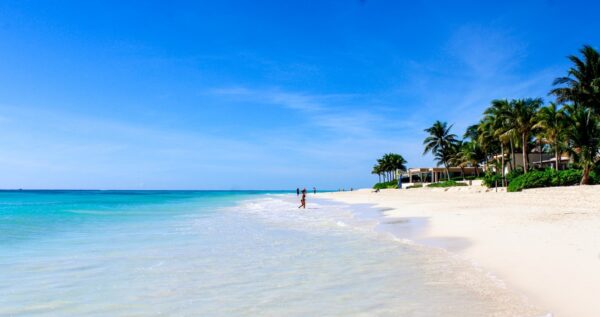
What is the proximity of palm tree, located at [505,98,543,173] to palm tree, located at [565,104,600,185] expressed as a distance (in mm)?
7333

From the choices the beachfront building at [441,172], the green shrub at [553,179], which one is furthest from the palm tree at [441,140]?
the green shrub at [553,179]

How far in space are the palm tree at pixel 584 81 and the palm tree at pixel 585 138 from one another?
92cm

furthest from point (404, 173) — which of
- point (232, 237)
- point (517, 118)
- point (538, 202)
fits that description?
point (232, 237)

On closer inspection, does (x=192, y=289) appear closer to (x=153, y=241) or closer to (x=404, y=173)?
(x=153, y=241)

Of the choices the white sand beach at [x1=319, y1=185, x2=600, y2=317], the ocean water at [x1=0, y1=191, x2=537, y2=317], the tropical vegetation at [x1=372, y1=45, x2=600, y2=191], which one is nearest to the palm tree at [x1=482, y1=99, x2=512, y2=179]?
the tropical vegetation at [x1=372, y1=45, x2=600, y2=191]

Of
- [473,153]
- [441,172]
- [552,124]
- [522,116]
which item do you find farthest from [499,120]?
[441,172]

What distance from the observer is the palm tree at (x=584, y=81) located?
29917mm

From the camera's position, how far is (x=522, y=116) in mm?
38656

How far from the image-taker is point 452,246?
9.30 metres

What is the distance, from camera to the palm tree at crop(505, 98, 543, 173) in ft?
127

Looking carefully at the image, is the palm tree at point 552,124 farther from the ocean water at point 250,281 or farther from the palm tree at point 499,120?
the ocean water at point 250,281

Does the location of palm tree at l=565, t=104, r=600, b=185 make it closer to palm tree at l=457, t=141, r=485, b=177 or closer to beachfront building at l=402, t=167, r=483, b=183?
palm tree at l=457, t=141, r=485, b=177

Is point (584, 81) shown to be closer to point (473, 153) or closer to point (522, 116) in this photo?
point (522, 116)

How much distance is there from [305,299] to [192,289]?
177cm
